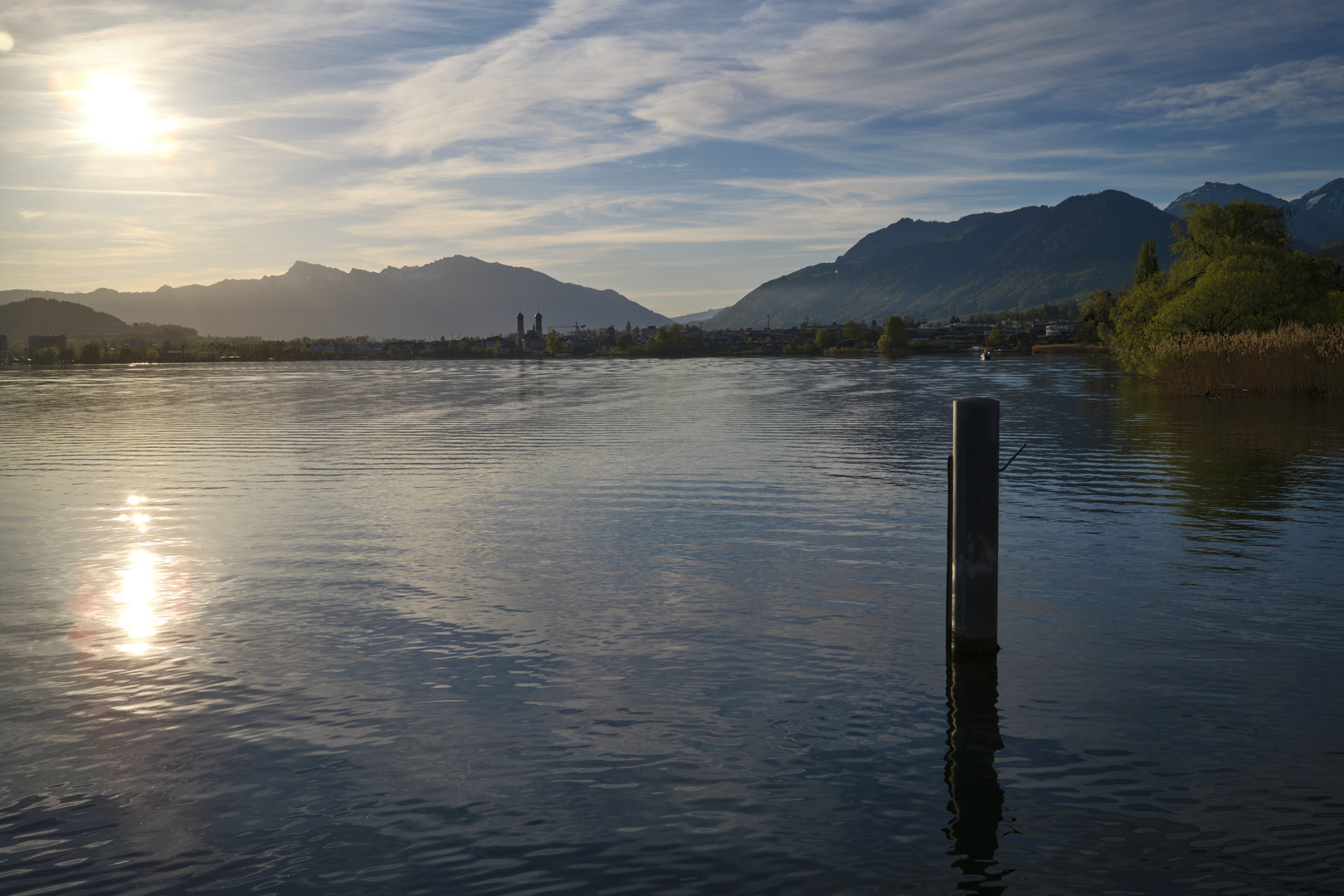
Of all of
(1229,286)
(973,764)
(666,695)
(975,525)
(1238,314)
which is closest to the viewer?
(973,764)

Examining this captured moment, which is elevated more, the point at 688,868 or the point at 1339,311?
the point at 1339,311

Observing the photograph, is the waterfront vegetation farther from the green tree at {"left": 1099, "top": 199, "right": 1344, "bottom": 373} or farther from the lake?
the lake

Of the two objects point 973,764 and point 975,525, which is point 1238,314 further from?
point 973,764

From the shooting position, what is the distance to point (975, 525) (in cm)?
1064

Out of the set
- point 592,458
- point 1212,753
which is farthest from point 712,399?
point 1212,753

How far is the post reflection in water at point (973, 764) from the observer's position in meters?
7.18

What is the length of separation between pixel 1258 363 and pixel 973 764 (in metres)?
55.7

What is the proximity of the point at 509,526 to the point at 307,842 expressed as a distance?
42.5 feet

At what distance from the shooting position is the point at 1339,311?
221 feet

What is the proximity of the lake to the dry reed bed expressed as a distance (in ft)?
102

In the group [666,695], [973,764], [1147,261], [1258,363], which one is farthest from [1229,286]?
[1147,261]

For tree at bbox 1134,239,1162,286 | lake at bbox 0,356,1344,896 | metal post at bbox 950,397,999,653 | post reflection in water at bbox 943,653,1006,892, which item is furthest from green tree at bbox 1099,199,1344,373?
post reflection in water at bbox 943,653,1006,892

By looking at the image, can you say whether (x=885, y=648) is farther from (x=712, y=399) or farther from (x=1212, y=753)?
(x=712, y=399)

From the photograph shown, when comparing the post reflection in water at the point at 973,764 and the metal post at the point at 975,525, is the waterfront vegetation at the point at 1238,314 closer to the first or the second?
the metal post at the point at 975,525
